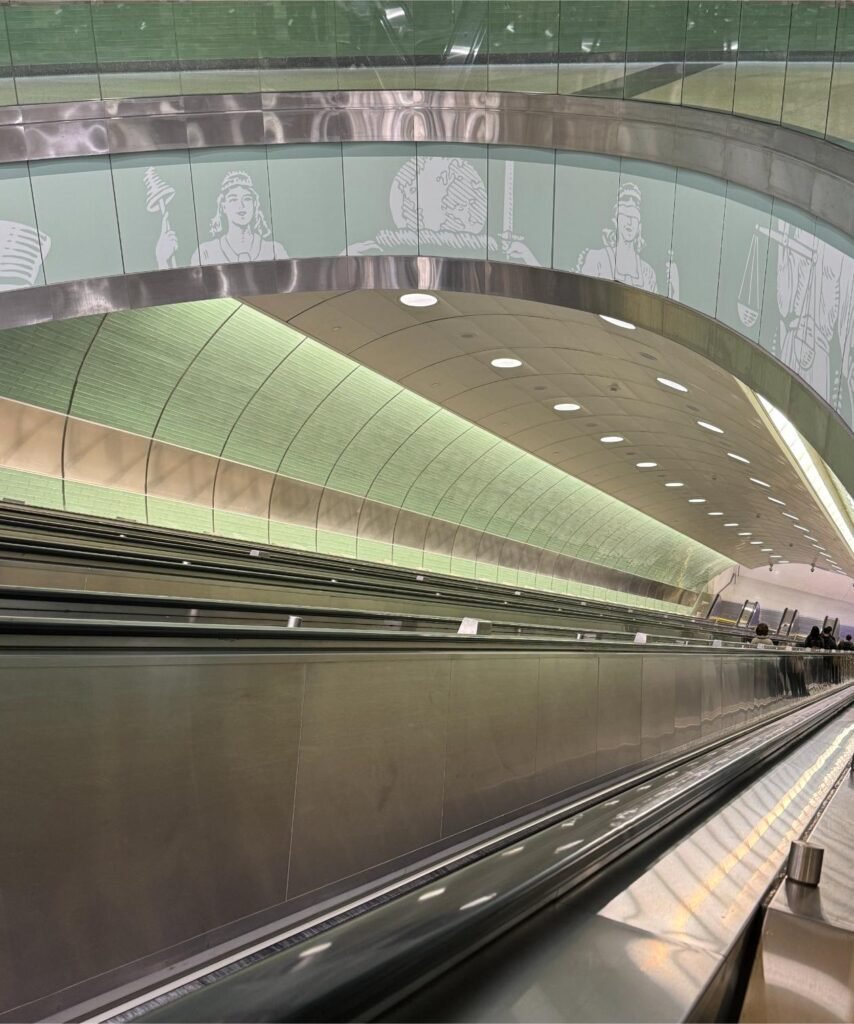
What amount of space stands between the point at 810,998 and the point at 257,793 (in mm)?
2639

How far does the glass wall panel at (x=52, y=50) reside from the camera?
999 centimetres

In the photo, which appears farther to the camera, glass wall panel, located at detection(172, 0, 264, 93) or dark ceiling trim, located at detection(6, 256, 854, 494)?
glass wall panel, located at detection(172, 0, 264, 93)

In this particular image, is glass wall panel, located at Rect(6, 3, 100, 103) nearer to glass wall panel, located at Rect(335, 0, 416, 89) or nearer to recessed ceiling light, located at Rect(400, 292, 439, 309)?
glass wall panel, located at Rect(335, 0, 416, 89)

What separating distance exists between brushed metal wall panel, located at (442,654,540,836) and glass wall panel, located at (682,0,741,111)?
19.2 feet

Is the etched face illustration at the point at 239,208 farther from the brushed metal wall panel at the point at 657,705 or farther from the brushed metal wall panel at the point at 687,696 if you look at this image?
the brushed metal wall panel at the point at 687,696

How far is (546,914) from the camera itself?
1.31 meters

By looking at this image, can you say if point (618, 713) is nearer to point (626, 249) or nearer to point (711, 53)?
point (626, 249)

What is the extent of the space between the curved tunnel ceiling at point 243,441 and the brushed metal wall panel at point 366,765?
36.9 ft

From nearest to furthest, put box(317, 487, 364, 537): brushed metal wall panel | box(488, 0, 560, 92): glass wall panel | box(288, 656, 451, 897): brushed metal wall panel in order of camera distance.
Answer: box(288, 656, 451, 897): brushed metal wall panel → box(488, 0, 560, 92): glass wall panel → box(317, 487, 364, 537): brushed metal wall panel

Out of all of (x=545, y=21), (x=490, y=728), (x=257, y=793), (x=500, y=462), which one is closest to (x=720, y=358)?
(x=545, y=21)

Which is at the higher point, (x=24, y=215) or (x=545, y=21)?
(x=545, y=21)

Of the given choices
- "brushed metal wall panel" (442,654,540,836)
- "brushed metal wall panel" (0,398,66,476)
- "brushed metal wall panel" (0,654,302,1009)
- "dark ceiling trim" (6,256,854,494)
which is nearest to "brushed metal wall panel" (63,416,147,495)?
"brushed metal wall panel" (0,398,66,476)

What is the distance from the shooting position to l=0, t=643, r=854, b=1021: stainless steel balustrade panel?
2.71m

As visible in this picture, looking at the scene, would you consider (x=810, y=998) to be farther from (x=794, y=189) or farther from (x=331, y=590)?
(x=331, y=590)
